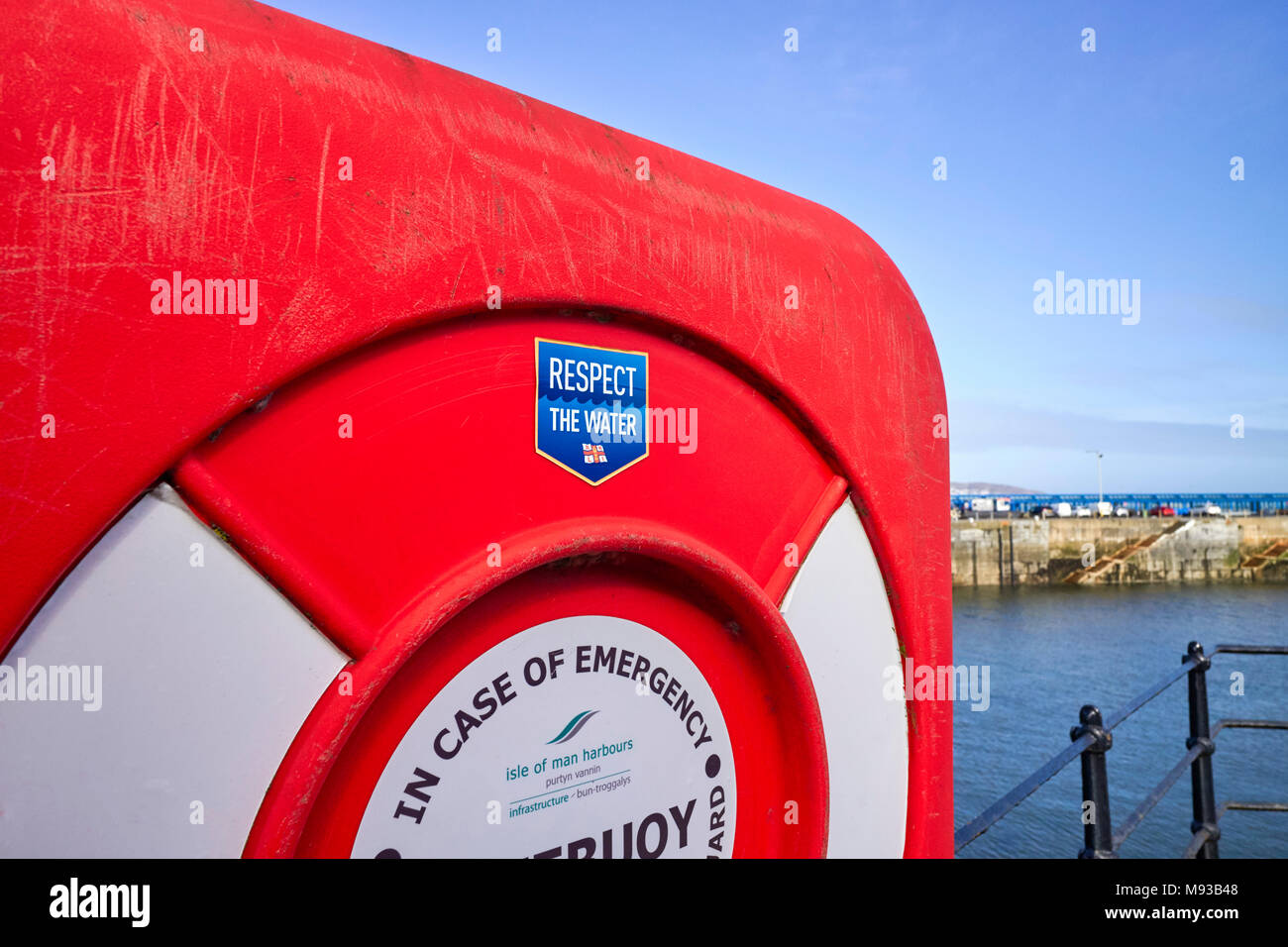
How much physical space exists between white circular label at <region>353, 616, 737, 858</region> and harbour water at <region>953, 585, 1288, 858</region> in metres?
9.00

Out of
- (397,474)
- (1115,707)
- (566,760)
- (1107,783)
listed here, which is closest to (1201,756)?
(1107,783)

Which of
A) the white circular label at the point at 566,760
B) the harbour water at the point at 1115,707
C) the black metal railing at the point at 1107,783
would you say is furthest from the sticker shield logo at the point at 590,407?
the harbour water at the point at 1115,707

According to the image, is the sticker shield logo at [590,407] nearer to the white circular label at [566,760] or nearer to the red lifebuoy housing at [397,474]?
the red lifebuoy housing at [397,474]

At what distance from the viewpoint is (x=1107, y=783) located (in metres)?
2.74

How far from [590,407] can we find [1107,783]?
2427mm

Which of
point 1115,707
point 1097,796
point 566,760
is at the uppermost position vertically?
point 566,760

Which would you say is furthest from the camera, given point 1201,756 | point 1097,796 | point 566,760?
point 1201,756

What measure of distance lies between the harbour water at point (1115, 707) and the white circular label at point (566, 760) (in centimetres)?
900

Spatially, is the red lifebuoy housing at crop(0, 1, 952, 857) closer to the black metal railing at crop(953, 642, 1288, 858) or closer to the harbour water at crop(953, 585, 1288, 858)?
the black metal railing at crop(953, 642, 1288, 858)

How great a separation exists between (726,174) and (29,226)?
3.74 ft

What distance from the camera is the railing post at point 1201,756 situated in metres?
2.95

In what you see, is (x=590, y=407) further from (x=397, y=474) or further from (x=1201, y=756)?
(x=1201, y=756)

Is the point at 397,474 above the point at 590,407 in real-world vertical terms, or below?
below
